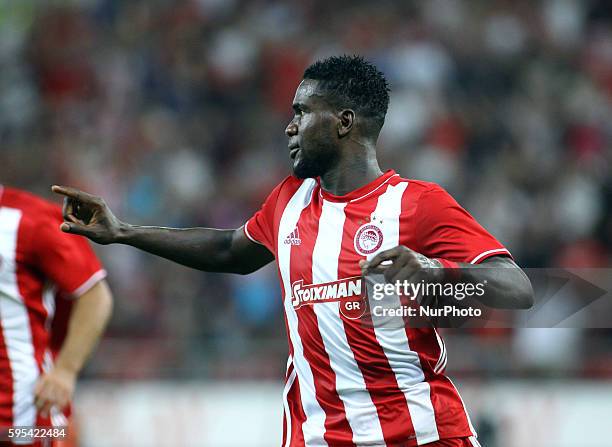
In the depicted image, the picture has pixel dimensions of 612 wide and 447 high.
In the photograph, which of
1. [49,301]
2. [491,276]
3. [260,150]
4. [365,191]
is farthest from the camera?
[260,150]

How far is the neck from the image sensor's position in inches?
199

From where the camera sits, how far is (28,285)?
6023 millimetres

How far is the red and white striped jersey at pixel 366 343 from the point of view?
15.6ft

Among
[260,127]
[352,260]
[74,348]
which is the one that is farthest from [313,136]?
[260,127]

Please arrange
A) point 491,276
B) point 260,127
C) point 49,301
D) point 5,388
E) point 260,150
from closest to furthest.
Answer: point 491,276, point 5,388, point 49,301, point 260,150, point 260,127

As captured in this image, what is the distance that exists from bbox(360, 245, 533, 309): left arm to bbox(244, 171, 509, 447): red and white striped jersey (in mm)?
211

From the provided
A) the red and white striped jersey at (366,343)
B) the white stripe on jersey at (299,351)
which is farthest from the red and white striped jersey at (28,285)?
the red and white striped jersey at (366,343)

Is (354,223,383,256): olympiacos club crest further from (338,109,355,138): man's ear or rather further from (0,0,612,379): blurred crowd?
(0,0,612,379): blurred crowd

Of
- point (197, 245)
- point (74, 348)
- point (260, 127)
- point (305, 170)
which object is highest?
point (260, 127)

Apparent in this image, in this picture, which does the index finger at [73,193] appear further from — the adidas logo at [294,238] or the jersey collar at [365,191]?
the jersey collar at [365,191]

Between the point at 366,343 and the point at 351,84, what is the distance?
115cm

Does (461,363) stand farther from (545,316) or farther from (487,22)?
(487,22)

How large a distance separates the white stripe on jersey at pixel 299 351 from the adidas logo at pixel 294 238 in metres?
0.02

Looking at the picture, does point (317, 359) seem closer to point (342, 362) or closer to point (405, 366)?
point (342, 362)
